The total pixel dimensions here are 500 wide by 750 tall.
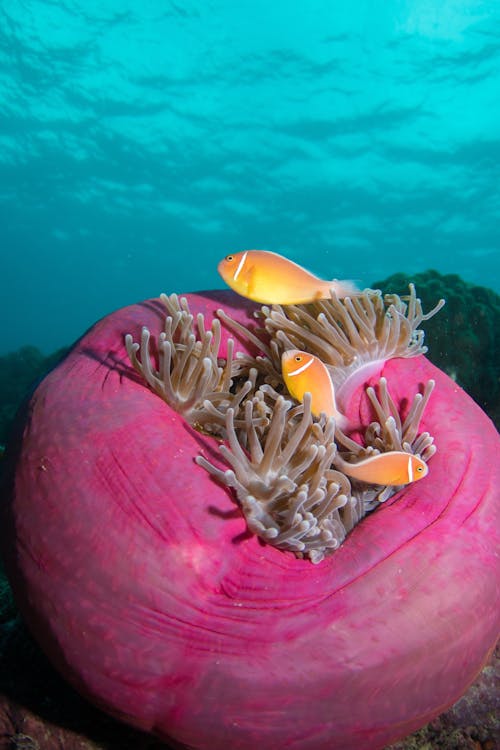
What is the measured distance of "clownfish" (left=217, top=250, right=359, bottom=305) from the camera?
6.20 ft

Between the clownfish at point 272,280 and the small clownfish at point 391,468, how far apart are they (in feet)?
2.30

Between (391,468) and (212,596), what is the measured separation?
66cm

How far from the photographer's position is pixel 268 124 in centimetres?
2098

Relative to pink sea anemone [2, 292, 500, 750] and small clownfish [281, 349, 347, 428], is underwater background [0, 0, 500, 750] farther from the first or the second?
pink sea anemone [2, 292, 500, 750]

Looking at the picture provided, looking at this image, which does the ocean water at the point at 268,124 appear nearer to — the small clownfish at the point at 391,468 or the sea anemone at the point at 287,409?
the sea anemone at the point at 287,409

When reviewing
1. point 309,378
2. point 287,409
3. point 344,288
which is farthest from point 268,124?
point 287,409

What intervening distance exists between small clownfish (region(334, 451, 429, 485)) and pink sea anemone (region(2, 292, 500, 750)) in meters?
0.11

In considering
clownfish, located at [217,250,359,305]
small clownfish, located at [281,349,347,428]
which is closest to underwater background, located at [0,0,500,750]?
clownfish, located at [217,250,359,305]

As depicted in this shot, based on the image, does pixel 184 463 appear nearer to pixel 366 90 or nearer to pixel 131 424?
pixel 131 424

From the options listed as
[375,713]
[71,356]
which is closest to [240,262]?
[71,356]

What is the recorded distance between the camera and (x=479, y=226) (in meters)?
25.5

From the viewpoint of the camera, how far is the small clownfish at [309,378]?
1688mm

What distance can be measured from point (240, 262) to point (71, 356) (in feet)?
2.38

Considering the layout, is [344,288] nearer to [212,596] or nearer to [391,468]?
[391,468]
